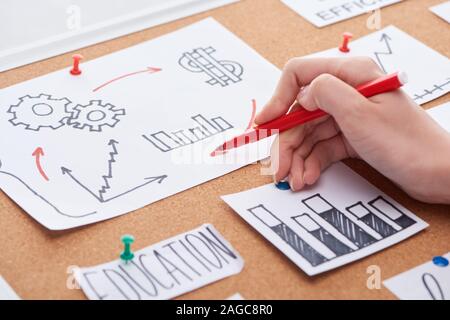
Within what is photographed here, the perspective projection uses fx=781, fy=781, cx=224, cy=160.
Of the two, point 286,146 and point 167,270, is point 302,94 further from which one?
point 167,270

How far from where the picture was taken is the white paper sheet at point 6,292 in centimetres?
69

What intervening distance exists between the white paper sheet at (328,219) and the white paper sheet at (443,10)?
0.41 meters

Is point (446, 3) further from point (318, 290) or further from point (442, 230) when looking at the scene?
point (318, 290)

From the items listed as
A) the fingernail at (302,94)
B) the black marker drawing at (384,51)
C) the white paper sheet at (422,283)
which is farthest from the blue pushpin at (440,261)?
the black marker drawing at (384,51)

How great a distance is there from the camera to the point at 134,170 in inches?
32.8

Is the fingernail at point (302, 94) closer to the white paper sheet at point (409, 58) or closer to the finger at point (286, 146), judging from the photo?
the finger at point (286, 146)

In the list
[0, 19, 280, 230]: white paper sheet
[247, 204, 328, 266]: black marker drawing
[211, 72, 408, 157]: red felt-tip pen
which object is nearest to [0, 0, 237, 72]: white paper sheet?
[0, 19, 280, 230]: white paper sheet

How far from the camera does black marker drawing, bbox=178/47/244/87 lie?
38.6 inches

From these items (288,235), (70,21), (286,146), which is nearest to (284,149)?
(286,146)

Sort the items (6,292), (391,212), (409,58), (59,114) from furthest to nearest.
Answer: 1. (409,58)
2. (59,114)
3. (391,212)
4. (6,292)

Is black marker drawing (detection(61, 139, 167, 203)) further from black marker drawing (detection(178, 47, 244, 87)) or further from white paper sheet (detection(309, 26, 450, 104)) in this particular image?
white paper sheet (detection(309, 26, 450, 104))

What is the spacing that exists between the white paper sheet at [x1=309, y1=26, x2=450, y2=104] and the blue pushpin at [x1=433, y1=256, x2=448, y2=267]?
27 cm

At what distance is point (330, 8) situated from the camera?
3.74ft

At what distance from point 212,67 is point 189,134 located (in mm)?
146
